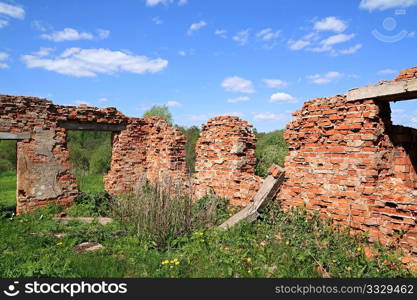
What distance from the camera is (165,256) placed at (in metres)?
4.93

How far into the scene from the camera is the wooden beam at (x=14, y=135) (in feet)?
28.5

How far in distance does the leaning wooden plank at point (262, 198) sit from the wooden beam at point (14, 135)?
22.0 ft

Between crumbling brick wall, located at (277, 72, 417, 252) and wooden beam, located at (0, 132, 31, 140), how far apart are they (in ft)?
25.8

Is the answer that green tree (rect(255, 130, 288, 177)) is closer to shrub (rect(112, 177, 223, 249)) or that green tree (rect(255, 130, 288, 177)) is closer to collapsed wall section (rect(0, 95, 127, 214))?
shrub (rect(112, 177, 223, 249))

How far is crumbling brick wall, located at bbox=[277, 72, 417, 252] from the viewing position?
4713 millimetres

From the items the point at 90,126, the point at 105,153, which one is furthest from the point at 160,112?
the point at 90,126

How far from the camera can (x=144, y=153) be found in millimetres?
12305

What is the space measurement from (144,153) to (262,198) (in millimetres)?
7179

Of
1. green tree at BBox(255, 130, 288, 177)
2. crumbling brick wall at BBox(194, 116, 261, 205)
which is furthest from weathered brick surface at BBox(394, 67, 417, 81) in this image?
green tree at BBox(255, 130, 288, 177)

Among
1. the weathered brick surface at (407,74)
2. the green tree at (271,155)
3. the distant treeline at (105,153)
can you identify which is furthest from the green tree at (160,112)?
the weathered brick surface at (407,74)

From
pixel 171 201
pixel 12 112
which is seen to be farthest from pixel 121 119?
pixel 171 201

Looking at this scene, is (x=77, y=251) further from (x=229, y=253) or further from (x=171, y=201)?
(x=229, y=253)

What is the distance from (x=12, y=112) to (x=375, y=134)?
937 centimetres

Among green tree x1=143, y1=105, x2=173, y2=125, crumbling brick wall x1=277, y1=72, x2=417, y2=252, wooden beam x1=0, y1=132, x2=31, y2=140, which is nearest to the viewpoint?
crumbling brick wall x1=277, y1=72, x2=417, y2=252
